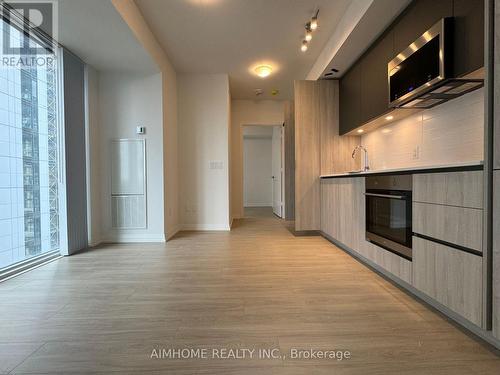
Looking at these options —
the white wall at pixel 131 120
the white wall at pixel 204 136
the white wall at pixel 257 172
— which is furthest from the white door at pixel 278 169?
the white wall at pixel 131 120

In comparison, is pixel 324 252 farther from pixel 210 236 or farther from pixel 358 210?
pixel 210 236

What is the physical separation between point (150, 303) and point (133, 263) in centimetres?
106

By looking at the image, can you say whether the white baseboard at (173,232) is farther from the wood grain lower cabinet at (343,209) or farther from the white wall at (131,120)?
the wood grain lower cabinet at (343,209)

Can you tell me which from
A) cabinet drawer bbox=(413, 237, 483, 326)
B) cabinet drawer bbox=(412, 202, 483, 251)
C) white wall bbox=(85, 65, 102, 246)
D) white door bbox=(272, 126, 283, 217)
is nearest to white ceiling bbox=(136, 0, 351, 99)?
white wall bbox=(85, 65, 102, 246)

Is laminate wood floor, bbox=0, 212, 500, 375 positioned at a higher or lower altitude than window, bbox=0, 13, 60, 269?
lower

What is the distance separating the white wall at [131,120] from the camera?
12.0ft

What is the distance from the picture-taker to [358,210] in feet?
8.60

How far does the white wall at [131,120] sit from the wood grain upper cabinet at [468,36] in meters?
3.30

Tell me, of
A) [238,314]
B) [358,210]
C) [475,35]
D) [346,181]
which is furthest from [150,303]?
[475,35]

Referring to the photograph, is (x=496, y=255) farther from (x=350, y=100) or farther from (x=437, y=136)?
(x=350, y=100)

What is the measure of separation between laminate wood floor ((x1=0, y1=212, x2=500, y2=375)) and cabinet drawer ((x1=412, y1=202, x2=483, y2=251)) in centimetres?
50

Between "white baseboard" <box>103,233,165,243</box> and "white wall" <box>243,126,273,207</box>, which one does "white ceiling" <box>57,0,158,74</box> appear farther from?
"white wall" <box>243,126,273,207</box>

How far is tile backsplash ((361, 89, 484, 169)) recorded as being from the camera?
193 cm

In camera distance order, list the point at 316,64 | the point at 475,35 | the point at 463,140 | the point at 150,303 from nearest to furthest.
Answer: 1. the point at 475,35
2. the point at 150,303
3. the point at 463,140
4. the point at 316,64
